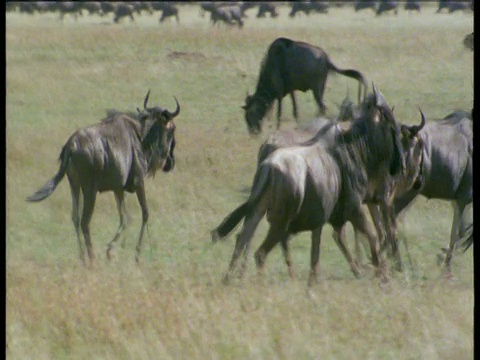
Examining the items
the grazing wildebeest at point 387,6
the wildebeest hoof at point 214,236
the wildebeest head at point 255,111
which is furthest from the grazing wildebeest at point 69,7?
the wildebeest hoof at point 214,236

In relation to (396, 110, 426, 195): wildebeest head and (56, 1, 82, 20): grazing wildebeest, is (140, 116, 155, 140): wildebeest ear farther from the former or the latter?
(56, 1, 82, 20): grazing wildebeest

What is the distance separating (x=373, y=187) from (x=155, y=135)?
224 cm

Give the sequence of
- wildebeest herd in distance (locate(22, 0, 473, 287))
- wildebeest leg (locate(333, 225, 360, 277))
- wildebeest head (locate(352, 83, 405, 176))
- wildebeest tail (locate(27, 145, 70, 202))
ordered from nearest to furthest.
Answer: wildebeest herd in distance (locate(22, 0, 473, 287)) < wildebeest head (locate(352, 83, 405, 176)) < wildebeest leg (locate(333, 225, 360, 277)) < wildebeest tail (locate(27, 145, 70, 202))

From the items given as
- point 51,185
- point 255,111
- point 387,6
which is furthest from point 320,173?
point 387,6

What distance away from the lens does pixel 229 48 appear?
2670 cm

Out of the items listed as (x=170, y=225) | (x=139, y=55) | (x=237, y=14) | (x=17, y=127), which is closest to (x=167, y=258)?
(x=170, y=225)

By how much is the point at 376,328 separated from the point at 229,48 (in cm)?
1964

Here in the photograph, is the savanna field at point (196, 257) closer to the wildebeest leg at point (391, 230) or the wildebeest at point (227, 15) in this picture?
the wildebeest leg at point (391, 230)

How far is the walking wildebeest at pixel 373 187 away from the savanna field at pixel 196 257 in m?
0.33

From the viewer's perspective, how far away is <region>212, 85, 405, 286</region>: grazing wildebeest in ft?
27.2

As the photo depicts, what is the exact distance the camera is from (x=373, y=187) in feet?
30.3

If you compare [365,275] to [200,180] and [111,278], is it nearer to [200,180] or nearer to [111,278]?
[111,278]

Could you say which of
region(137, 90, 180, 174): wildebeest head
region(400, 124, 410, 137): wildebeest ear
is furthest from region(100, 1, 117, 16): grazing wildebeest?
region(400, 124, 410, 137): wildebeest ear

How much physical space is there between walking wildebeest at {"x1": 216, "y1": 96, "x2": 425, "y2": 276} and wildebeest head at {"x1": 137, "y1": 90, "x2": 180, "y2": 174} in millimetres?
1393
